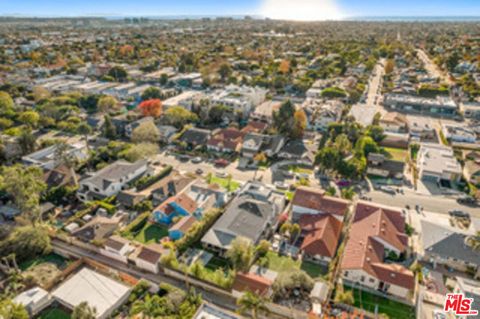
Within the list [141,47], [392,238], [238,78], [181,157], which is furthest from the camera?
[141,47]

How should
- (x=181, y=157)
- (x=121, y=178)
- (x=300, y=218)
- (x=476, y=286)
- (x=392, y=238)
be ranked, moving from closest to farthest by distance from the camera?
(x=476, y=286)
(x=392, y=238)
(x=300, y=218)
(x=121, y=178)
(x=181, y=157)

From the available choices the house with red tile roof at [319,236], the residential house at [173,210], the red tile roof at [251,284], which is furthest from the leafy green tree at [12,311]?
the house with red tile roof at [319,236]

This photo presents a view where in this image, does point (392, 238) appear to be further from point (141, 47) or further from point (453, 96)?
point (141, 47)

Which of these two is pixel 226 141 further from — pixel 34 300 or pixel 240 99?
pixel 34 300

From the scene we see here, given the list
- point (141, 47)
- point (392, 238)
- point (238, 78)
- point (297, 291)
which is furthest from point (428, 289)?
point (141, 47)

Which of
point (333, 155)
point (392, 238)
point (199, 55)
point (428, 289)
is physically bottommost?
point (428, 289)

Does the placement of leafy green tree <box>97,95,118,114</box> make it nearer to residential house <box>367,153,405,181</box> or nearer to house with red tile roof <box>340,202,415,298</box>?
residential house <box>367,153,405,181</box>
